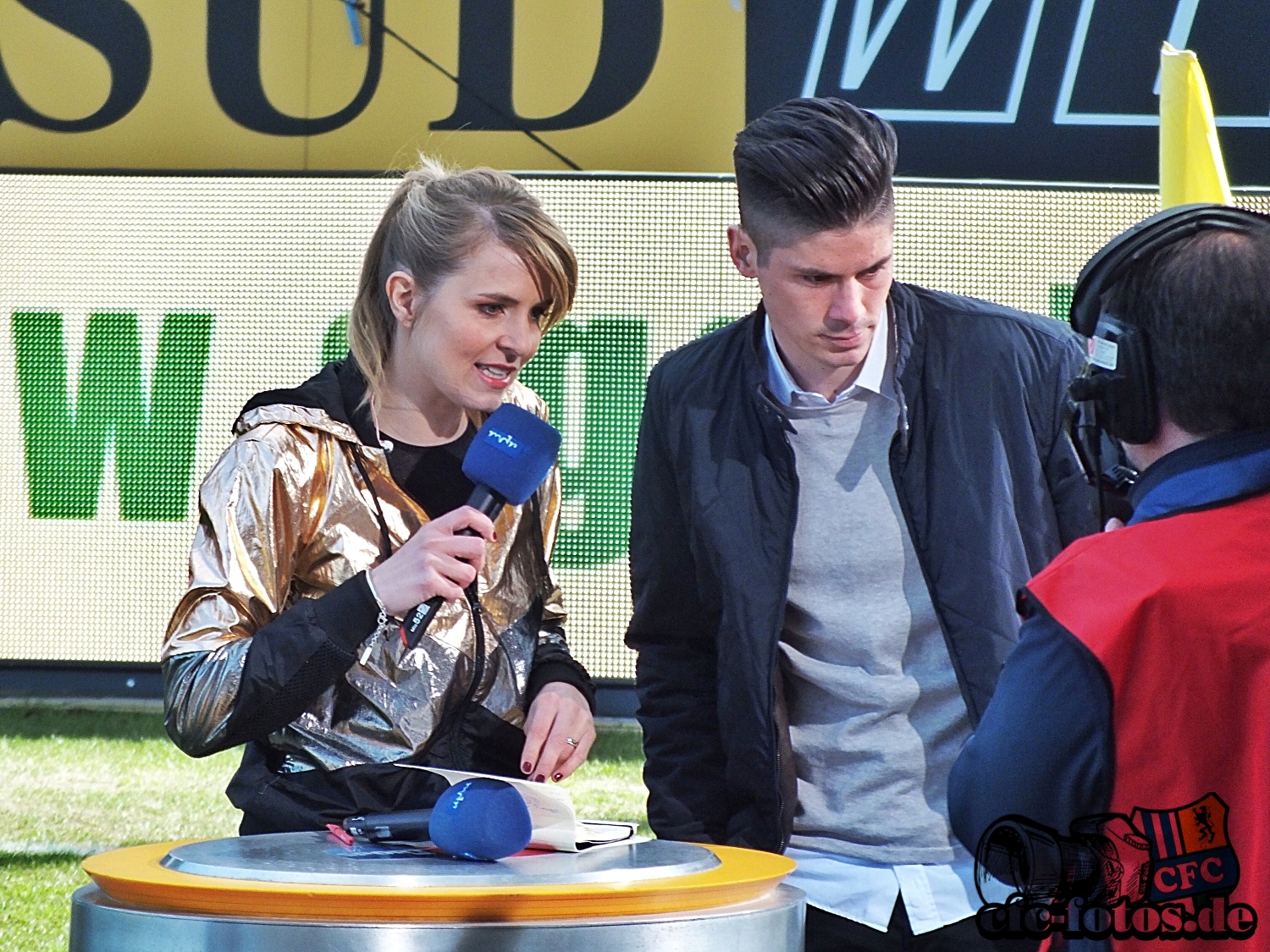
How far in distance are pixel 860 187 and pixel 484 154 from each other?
3.43m

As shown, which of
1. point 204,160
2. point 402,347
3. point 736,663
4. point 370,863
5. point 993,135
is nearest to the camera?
point 370,863

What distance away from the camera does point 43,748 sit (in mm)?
5395

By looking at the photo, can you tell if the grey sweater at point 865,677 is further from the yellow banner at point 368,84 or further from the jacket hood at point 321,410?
the yellow banner at point 368,84

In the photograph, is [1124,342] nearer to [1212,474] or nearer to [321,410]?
[1212,474]

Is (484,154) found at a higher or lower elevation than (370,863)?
higher

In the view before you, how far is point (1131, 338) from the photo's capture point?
132 centimetres

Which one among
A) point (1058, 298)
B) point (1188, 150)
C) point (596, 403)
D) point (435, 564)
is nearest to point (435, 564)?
point (435, 564)

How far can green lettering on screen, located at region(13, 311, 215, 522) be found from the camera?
16.8 feet

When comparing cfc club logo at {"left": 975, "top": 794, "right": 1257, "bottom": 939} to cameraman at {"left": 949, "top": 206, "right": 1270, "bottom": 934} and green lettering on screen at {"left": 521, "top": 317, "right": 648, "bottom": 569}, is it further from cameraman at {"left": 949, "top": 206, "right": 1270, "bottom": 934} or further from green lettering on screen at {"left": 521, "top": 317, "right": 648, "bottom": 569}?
green lettering on screen at {"left": 521, "top": 317, "right": 648, "bottom": 569}

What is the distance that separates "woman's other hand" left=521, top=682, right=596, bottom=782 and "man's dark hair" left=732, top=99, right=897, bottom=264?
63cm

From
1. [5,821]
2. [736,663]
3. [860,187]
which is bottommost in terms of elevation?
[5,821]

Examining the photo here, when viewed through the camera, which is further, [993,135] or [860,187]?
[993,135]

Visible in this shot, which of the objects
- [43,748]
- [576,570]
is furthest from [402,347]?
[43,748]

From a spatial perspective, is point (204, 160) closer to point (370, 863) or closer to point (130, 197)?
point (130, 197)
